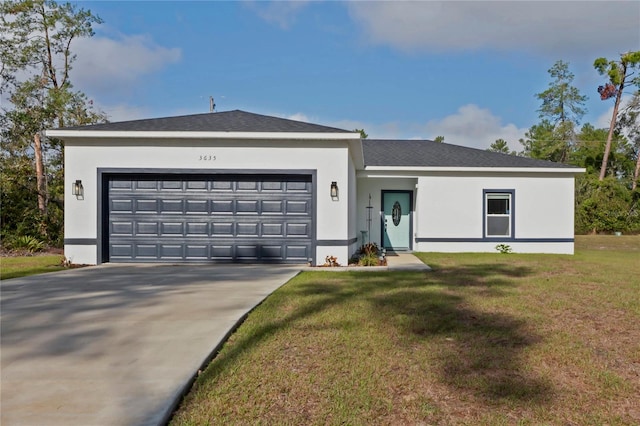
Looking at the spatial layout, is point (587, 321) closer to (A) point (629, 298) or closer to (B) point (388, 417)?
(A) point (629, 298)

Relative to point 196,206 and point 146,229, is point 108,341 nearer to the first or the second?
point 196,206

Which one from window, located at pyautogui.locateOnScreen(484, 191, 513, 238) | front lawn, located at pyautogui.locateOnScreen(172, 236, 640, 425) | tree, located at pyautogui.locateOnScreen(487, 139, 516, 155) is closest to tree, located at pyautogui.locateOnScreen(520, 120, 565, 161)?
tree, located at pyautogui.locateOnScreen(487, 139, 516, 155)

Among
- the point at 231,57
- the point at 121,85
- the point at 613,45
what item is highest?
the point at 613,45

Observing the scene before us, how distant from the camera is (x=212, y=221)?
11891mm

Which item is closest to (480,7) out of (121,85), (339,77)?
(339,77)

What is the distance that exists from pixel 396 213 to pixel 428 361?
12.6 meters

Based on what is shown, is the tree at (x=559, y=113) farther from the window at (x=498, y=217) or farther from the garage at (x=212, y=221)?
the garage at (x=212, y=221)

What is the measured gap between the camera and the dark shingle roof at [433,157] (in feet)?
52.5

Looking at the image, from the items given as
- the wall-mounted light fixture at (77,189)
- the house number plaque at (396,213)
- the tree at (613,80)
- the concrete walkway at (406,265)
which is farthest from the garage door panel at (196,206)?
the tree at (613,80)

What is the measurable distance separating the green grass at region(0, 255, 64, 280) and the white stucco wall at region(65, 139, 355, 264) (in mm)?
694

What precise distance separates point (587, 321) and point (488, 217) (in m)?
10.6

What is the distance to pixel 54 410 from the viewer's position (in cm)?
309

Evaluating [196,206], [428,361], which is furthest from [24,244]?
[428,361]

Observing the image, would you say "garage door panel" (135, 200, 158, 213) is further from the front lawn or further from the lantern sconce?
the front lawn
